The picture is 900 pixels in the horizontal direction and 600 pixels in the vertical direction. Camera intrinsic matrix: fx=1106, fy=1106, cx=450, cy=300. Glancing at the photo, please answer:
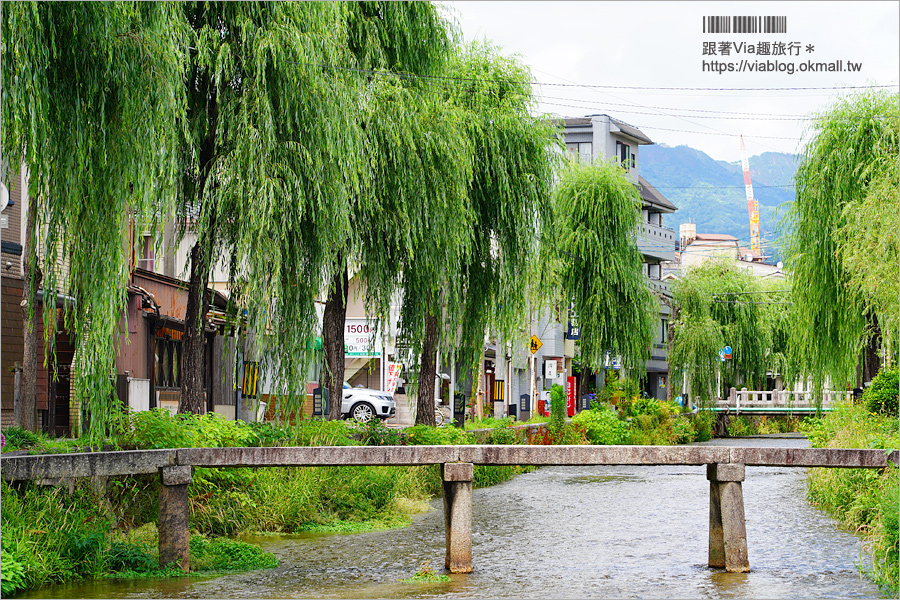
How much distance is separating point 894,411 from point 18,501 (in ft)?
58.1

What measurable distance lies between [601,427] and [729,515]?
22.9 meters

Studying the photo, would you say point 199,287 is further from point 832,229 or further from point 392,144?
point 832,229

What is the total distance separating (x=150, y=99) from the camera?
467 inches

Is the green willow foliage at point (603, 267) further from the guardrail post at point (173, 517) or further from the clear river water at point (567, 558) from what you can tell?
the guardrail post at point (173, 517)

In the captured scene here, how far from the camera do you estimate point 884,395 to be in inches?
903

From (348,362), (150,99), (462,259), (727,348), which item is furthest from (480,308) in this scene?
(727,348)

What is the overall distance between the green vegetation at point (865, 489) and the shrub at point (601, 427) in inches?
455

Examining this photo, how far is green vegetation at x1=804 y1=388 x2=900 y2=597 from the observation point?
11.3m

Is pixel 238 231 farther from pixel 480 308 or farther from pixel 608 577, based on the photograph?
pixel 480 308

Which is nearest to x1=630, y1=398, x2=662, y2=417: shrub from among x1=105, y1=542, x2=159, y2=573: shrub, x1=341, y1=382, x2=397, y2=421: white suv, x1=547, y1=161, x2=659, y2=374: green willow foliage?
x1=547, y1=161, x2=659, y2=374: green willow foliage

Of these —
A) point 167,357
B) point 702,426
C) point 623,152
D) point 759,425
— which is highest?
point 623,152

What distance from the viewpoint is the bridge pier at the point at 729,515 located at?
13195 mm

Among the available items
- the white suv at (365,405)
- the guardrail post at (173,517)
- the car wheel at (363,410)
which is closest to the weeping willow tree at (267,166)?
the guardrail post at (173,517)

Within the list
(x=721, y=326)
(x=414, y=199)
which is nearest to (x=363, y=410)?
(x=414, y=199)
